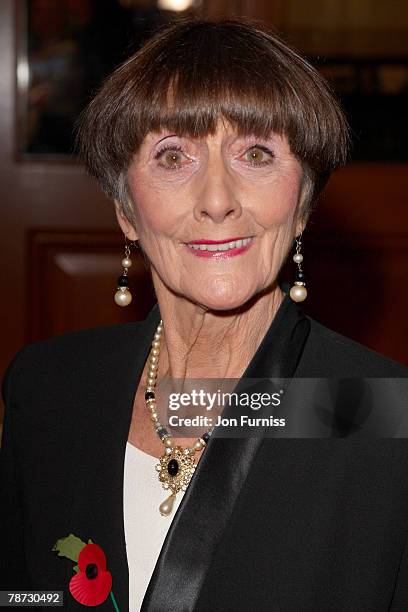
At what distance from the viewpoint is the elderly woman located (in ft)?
4.12

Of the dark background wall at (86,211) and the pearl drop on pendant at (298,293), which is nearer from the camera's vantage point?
the pearl drop on pendant at (298,293)

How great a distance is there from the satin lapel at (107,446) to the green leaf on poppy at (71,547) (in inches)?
0.7

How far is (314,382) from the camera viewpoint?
137 cm

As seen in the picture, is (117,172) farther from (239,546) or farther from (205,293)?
(239,546)

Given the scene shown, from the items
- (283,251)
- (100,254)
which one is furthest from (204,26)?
(100,254)

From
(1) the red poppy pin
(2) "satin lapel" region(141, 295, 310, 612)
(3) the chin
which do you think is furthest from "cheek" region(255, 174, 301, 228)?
(1) the red poppy pin

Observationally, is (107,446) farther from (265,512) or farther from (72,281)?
(72,281)

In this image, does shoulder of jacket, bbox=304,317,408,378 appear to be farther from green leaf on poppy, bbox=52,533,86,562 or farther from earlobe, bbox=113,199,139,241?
green leaf on poppy, bbox=52,533,86,562

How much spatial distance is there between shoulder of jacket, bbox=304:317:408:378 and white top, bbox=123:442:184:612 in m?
0.29

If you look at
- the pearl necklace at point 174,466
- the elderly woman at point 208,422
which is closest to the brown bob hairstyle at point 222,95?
the elderly woman at point 208,422

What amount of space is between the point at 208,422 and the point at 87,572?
286 millimetres

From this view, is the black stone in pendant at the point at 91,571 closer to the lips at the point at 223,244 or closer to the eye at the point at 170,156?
the lips at the point at 223,244

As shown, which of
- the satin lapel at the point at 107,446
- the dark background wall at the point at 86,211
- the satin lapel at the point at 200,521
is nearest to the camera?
the satin lapel at the point at 200,521

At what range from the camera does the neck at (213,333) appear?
4.66 feet
